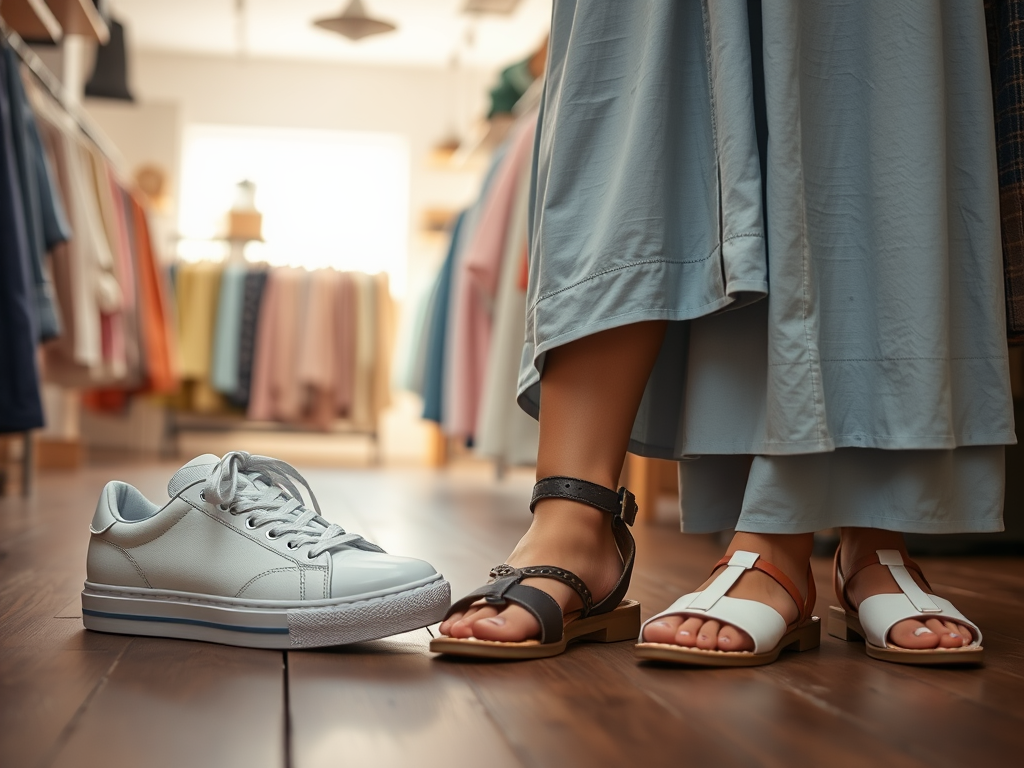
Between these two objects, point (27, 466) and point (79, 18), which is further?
point (27, 466)

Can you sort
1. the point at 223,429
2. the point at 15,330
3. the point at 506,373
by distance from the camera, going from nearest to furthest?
the point at 15,330
the point at 506,373
the point at 223,429

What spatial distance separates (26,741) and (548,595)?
39cm

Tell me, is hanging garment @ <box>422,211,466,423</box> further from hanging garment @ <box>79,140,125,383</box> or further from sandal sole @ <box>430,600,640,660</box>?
sandal sole @ <box>430,600,640,660</box>

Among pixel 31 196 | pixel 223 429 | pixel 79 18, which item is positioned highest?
pixel 79 18

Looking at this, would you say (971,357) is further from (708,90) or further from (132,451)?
(132,451)

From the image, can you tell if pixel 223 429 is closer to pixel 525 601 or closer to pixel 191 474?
pixel 191 474

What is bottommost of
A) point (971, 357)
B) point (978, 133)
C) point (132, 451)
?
point (132, 451)

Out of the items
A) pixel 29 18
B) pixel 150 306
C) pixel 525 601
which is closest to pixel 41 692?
pixel 525 601

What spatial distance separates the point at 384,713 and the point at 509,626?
0.55 feet

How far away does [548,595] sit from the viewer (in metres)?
0.80

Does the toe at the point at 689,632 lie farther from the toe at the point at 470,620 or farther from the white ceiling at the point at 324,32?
the white ceiling at the point at 324,32

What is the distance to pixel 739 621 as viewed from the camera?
783 millimetres

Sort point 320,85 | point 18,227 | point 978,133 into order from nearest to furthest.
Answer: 1. point 978,133
2. point 18,227
3. point 320,85

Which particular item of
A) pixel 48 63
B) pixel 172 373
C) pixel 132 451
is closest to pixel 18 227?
pixel 48 63
